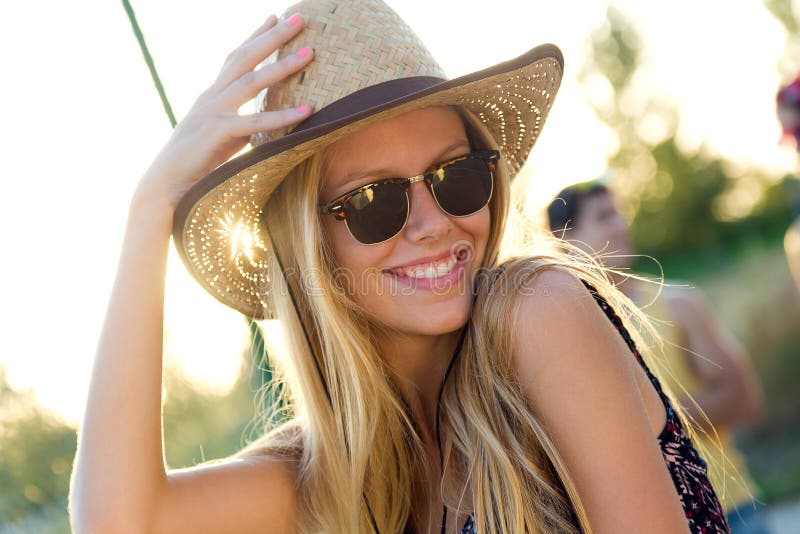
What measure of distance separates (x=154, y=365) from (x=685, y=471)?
1438mm

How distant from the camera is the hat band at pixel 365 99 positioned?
82.2 inches

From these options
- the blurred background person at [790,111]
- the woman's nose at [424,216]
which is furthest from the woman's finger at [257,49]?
the blurred background person at [790,111]

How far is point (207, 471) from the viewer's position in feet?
7.79

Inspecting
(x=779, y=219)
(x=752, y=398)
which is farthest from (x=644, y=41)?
(x=752, y=398)

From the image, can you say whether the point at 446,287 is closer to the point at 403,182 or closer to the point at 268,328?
the point at 403,182

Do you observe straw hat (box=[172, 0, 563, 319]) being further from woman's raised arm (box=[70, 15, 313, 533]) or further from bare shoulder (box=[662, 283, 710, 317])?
bare shoulder (box=[662, 283, 710, 317])

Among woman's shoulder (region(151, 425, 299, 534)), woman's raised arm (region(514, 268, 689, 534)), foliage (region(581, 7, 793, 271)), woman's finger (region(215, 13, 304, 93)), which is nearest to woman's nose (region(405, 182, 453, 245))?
woman's raised arm (region(514, 268, 689, 534))

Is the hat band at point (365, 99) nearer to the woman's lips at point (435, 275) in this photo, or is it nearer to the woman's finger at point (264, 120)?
the woman's finger at point (264, 120)

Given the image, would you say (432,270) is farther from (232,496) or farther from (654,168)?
(654,168)

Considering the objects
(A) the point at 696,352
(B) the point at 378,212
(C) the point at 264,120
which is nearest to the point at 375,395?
(B) the point at 378,212

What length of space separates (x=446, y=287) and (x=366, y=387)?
397 mm

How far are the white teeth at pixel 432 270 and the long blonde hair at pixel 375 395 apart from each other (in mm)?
113

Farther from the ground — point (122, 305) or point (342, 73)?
point (342, 73)

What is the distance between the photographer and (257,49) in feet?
7.31
